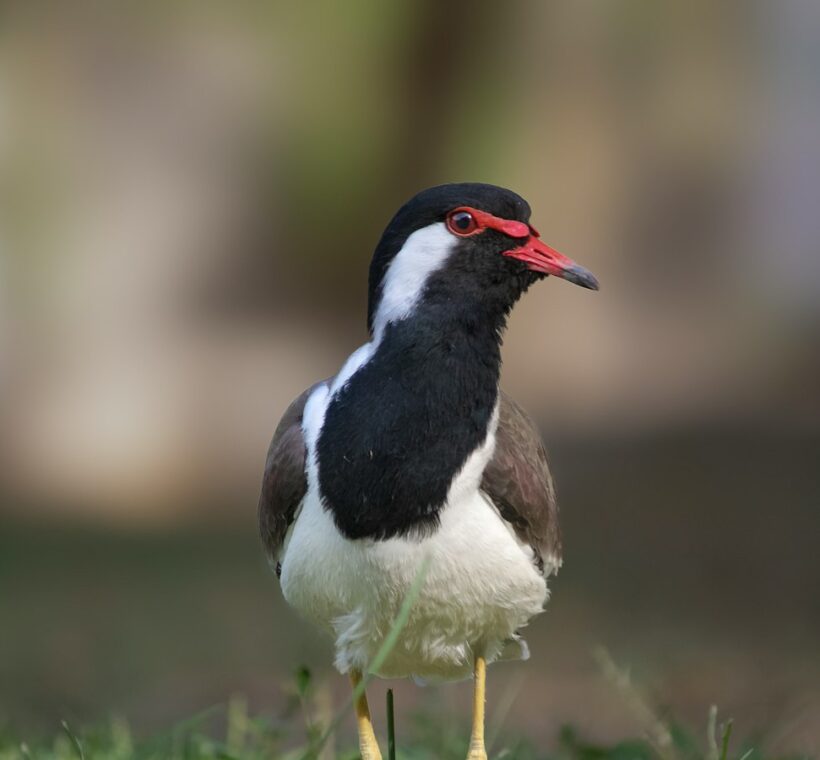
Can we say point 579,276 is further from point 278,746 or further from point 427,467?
point 278,746

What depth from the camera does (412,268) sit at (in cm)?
356

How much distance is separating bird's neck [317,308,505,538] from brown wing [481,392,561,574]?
11cm

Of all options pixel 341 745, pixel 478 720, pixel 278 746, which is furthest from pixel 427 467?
pixel 341 745

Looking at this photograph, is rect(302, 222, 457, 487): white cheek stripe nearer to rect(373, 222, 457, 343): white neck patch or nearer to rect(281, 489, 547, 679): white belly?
rect(373, 222, 457, 343): white neck patch

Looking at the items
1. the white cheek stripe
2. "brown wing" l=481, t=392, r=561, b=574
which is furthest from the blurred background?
the white cheek stripe

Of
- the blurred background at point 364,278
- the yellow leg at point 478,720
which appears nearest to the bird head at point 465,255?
the yellow leg at point 478,720

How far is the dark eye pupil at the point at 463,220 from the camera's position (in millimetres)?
3543

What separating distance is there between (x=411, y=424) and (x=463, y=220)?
0.49m

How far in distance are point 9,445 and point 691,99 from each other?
5465 millimetres

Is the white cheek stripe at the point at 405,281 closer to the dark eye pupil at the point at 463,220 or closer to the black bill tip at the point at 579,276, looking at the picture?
the dark eye pupil at the point at 463,220

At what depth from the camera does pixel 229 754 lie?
383 cm

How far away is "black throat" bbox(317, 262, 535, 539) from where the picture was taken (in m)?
3.44

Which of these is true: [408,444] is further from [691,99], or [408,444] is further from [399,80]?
[691,99]

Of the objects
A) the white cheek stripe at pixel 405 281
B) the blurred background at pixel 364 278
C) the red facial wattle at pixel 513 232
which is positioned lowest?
the blurred background at pixel 364 278
